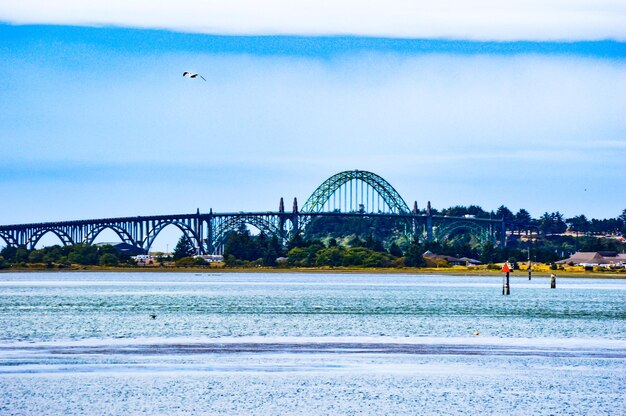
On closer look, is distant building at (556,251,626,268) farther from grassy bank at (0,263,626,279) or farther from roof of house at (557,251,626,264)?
grassy bank at (0,263,626,279)

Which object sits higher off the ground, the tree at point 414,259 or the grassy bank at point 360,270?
the tree at point 414,259

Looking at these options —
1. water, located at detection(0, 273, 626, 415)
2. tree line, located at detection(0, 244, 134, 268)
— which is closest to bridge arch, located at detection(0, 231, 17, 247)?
tree line, located at detection(0, 244, 134, 268)

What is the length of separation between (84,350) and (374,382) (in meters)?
11.7

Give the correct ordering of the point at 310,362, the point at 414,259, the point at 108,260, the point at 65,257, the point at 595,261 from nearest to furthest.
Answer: the point at 310,362 → the point at 414,259 → the point at 595,261 → the point at 65,257 → the point at 108,260

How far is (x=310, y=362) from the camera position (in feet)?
119

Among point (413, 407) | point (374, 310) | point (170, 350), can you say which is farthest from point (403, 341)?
point (374, 310)

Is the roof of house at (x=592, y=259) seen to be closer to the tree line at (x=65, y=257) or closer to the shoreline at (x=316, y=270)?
the shoreline at (x=316, y=270)

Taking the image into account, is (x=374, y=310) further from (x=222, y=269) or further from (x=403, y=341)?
(x=222, y=269)

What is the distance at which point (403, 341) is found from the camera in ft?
145

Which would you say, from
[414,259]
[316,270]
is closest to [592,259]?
[414,259]

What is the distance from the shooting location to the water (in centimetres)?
2898

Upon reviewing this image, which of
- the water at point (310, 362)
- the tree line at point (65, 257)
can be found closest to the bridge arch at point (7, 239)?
the tree line at point (65, 257)

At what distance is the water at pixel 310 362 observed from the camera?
2898cm

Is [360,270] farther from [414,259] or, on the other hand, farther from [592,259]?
[592,259]
